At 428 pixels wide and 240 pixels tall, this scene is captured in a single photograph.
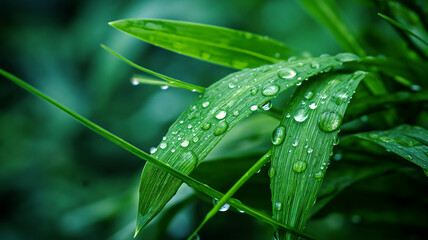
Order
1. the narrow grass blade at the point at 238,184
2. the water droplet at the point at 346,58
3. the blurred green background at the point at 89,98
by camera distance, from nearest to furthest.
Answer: the narrow grass blade at the point at 238,184, the water droplet at the point at 346,58, the blurred green background at the point at 89,98

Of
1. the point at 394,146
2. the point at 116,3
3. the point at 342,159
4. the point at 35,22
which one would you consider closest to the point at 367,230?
the point at 342,159

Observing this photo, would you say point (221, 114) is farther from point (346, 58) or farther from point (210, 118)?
point (346, 58)

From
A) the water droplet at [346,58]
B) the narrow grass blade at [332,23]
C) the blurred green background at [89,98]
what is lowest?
A: the blurred green background at [89,98]

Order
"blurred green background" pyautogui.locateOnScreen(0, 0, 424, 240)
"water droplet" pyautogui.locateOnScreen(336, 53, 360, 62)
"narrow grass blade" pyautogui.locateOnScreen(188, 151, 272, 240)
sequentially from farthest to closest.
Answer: "blurred green background" pyautogui.locateOnScreen(0, 0, 424, 240) < "water droplet" pyautogui.locateOnScreen(336, 53, 360, 62) < "narrow grass blade" pyautogui.locateOnScreen(188, 151, 272, 240)

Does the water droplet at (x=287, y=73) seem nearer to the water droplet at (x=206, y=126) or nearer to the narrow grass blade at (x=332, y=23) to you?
the water droplet at (x=206, y=126)

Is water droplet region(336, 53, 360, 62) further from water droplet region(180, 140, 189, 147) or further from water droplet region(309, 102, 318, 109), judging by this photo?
water droplet region(180, 140, 189, 147)

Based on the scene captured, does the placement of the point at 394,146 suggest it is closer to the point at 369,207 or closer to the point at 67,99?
the point at 369,207

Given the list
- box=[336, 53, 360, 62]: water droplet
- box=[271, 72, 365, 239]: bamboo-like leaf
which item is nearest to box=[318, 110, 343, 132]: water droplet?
box=[271, 72, 365, 239]: bamboo-like leaf

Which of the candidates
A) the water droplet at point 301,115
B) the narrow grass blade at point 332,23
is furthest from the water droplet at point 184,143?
the narrow grass blade at point 332,23
